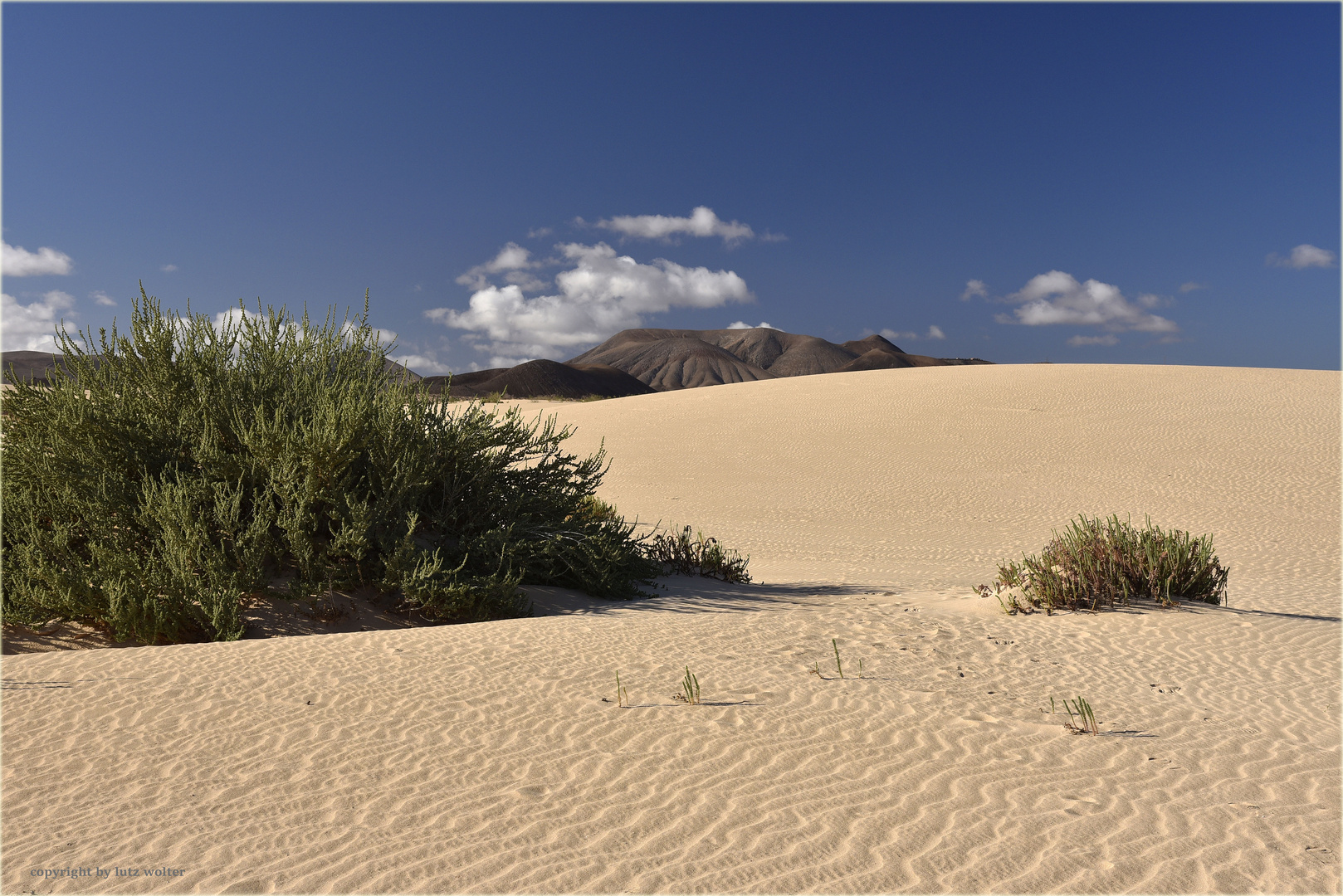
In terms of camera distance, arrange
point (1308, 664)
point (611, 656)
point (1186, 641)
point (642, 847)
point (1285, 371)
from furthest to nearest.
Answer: point (1285, 371), point (1186, 641), point (1308, 664), point (611, 656), point (642, 847)

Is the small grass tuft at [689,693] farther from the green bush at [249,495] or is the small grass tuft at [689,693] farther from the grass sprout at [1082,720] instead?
the green bush at [249,495]

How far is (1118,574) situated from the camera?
25.2 feet

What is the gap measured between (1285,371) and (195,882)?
39938mm

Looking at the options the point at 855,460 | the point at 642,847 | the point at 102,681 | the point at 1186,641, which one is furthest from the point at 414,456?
the point at 855,460

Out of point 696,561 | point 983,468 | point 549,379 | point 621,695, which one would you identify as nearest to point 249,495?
point 621,695

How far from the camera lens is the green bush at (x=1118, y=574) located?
24.9 ft

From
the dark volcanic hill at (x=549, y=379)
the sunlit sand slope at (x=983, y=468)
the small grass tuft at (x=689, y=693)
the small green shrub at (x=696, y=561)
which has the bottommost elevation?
the small grass tuft at (x=689, y=693)

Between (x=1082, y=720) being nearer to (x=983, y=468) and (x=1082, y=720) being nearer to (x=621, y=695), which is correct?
(x=621, y=695)

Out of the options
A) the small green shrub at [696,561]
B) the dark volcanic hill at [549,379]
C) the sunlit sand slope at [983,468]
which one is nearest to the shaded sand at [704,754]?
the small green shrub at [696,561]

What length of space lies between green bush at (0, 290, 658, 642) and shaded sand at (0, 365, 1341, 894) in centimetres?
82

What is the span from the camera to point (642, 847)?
9.78ft

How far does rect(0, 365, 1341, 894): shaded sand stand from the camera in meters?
2.87

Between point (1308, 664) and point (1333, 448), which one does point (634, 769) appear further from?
point (1333, 448)

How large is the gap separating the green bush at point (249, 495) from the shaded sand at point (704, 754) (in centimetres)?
82
